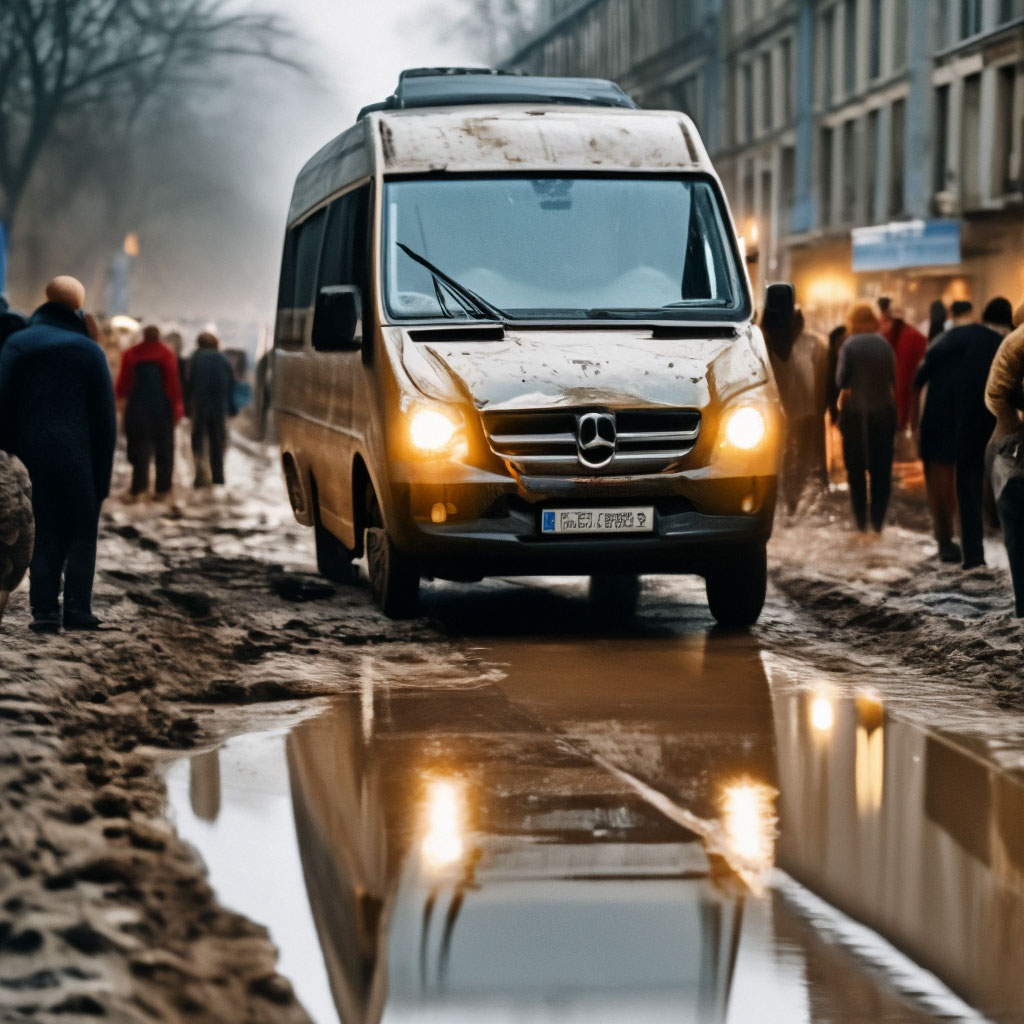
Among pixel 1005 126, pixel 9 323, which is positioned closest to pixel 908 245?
pixel 1005 126

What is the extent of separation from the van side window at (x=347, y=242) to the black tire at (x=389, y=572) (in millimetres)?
1247

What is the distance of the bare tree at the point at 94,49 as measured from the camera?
48844 millimetres

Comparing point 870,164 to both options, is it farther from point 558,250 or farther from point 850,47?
point 558,250

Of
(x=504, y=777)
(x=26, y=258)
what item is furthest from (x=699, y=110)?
(x=504, y=777)

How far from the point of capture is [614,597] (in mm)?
14180

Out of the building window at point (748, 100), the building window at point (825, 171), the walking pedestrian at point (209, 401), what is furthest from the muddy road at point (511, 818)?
the building window at point (748, 100)

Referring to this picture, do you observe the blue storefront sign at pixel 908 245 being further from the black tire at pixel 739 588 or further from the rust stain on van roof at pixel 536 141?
the black tire at pixel 739 588

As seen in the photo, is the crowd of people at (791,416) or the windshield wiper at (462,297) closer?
the crowd of people at (791,416)

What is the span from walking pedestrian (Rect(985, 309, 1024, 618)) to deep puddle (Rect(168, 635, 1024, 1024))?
86.5 inches

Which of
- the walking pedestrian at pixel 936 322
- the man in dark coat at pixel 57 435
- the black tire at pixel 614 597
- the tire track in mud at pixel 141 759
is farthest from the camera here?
the walking pedestrian at pixel 936 322

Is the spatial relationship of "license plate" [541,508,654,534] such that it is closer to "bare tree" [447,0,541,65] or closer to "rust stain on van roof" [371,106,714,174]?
"rust stain on van roof" [371,106,714,174]

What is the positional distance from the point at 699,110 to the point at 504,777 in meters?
58.9

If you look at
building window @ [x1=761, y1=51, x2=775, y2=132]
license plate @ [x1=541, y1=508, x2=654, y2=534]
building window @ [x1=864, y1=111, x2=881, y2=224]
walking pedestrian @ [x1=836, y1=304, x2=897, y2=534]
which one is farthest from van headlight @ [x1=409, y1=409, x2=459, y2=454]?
building window @ [x1=761, y1=51, x2=775, y2=132]

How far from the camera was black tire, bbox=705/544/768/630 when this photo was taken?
12320mm
